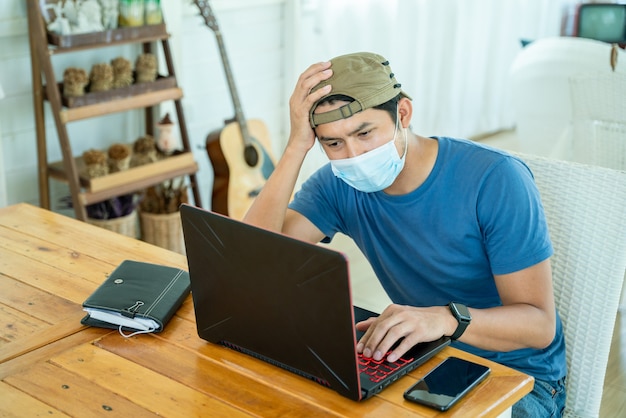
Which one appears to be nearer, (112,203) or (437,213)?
(437,213)

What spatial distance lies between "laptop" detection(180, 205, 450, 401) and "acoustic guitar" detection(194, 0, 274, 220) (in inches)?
80.2

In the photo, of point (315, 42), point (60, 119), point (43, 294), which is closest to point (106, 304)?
point (43, 294)

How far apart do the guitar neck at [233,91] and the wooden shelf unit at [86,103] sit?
0.22m

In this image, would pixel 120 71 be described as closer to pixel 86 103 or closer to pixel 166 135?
pixel 86 103

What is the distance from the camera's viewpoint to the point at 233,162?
3.47m

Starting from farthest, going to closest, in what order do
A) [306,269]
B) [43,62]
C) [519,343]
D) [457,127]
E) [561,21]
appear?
[561,21] → [457,127] → [43,62] → [519,343] → [306,269]

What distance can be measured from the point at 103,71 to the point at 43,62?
0.23 meters

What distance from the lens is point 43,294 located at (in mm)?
1668

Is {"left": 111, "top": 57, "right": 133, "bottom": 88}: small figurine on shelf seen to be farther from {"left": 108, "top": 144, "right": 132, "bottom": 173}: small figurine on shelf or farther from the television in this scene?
the television

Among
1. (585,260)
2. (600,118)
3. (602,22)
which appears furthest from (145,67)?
(602,22)

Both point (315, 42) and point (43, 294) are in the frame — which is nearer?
point (43, 294)

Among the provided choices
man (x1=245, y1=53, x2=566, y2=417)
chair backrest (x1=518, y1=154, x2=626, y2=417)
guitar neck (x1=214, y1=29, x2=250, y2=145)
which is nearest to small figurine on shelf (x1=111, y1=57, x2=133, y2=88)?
guitar neck (x1=214, y1=29, x2=250, y2=145)

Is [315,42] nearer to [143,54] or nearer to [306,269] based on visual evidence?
Answer: [143,54]

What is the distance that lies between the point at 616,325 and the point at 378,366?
6.22 feet
